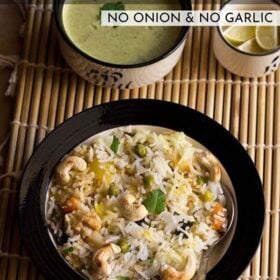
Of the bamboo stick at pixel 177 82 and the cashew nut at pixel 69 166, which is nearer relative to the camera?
the cashew nut at pixel 69 166

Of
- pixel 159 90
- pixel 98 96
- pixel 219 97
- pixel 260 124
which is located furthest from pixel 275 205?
pixel 98 96

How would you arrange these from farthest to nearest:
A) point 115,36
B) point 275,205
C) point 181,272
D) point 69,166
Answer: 1. point 115,36
2. point 275,205
3. point 69,166
4. point 181,272

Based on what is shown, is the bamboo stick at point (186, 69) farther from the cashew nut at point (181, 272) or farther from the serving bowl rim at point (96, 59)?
the cashew nut at point (181, 272)

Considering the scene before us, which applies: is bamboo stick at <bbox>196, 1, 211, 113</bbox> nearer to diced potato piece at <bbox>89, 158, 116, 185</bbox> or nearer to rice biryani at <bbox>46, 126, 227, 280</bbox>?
rice biryani at <bbox>46, 126, 227, 280</bbox>

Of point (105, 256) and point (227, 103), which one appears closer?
point (105, 256)

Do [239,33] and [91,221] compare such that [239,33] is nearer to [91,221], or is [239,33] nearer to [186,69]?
[186,69]

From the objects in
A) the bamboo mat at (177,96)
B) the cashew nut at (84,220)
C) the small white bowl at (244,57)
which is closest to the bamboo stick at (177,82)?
the bamboo mat at (177,96)

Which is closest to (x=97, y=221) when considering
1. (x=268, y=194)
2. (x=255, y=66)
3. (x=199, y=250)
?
(x=199, y=250)
